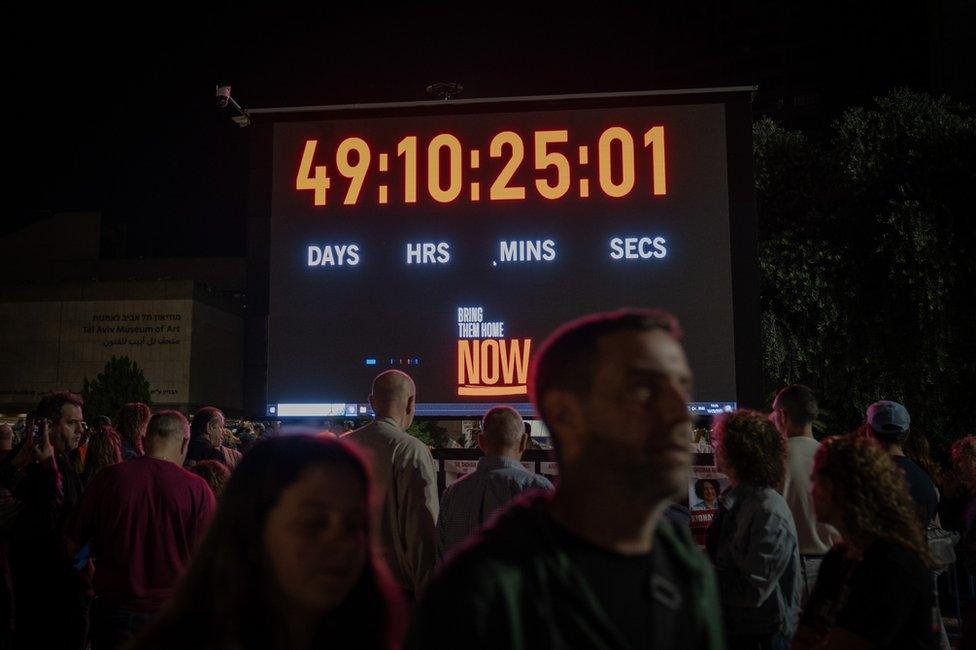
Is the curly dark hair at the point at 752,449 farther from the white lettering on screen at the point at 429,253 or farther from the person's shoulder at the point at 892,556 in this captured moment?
the white lettering on screen at the point at 429,253

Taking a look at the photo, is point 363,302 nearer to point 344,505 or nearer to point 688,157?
point 688,157

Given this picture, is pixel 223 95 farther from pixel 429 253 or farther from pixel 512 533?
pixel 512 533

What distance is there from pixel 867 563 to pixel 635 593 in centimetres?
150

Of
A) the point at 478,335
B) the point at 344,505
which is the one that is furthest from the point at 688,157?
the point at 344,505

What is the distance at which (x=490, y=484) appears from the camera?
4.61m

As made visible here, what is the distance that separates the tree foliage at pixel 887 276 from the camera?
1245cm

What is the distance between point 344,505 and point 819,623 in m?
1.70

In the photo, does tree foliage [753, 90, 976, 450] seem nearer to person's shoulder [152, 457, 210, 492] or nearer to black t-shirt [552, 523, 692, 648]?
person's shoulder [152, 457, 210, 492]

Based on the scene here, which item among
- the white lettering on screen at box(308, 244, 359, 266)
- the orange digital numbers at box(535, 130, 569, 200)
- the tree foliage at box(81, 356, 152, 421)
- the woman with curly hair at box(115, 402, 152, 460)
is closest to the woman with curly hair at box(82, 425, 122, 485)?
the woman with curly hair at box(115, 402, 152, 460)

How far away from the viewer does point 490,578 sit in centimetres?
129

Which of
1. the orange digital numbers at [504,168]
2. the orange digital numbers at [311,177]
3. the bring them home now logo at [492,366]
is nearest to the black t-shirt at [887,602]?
the bring them home now logo at [492,366]

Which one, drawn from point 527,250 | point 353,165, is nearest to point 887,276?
point 527,250

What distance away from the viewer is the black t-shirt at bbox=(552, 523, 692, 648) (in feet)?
4.43

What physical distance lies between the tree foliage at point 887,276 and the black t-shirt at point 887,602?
11.1 metres
